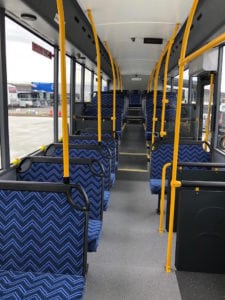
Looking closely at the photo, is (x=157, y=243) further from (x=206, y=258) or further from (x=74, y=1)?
(x=74, y=1)

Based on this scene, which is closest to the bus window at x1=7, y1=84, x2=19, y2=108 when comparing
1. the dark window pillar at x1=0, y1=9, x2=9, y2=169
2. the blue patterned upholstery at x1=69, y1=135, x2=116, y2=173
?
the dark window pillar at x1=0, y1=9, x2=9, y2=169

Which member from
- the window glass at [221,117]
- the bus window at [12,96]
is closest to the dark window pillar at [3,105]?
the bus window at [12,96]

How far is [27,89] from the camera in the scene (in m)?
4.21

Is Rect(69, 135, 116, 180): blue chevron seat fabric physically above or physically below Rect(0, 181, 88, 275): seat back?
above

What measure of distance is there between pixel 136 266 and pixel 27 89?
109 inches

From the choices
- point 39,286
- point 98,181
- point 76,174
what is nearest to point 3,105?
point 76,174

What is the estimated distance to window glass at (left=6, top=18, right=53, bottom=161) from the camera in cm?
346

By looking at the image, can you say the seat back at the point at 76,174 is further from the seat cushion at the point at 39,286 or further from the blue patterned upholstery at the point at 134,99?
the blue patterned upholstery at the point at 134,99

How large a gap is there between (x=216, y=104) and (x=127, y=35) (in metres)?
1.82

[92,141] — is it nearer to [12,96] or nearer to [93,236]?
[12,96]

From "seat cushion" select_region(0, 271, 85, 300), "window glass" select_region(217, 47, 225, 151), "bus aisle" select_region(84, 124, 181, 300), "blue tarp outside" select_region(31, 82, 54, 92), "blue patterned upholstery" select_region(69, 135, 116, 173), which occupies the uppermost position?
"blue tarp outside" select_region(31, 82, 54, 92)

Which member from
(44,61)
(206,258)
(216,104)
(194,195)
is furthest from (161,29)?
(206,258)

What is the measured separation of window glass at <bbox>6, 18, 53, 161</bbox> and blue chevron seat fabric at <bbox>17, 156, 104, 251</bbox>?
0.66 metres

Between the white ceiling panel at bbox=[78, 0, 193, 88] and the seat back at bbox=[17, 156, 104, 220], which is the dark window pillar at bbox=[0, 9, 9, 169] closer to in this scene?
the seat back at bbox=[17, 156, 104, 220]
